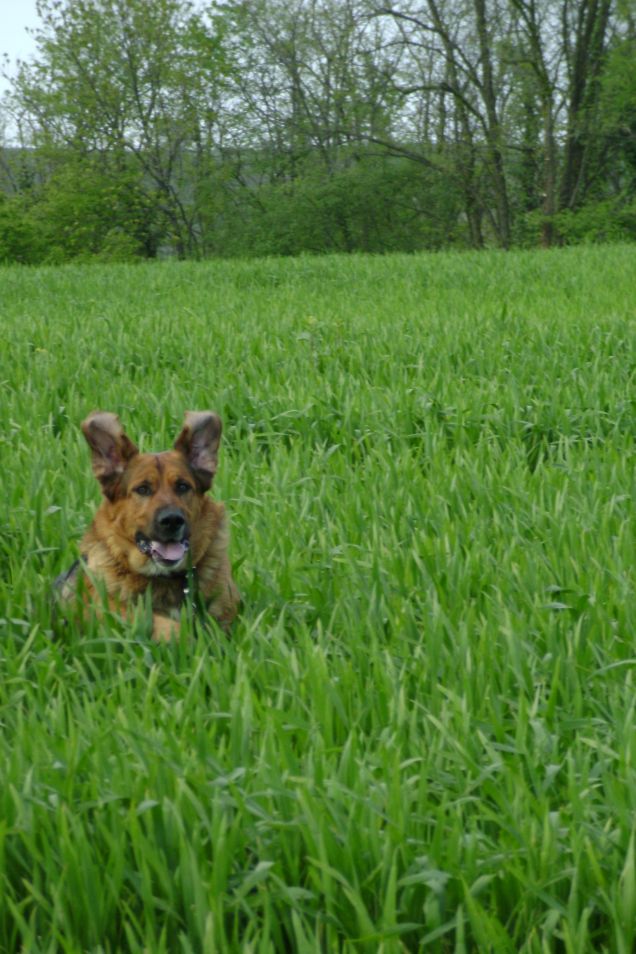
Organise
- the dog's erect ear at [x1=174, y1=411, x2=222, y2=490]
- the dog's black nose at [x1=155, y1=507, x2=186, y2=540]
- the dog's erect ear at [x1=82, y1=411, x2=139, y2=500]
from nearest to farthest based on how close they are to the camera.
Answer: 1. the dog's black nose at [x1=155, y1=507, x2=186, y2=540]
2. the dog's erect ear at [x1=82, y1=411, x2=139, y2=500]
3. the dog's erect ear at [x1=174, y1=411, x2=222, y2=490]

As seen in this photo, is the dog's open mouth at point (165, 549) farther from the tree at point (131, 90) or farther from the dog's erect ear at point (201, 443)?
the tree at point (131, 90)

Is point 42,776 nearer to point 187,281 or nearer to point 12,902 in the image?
point 12,902

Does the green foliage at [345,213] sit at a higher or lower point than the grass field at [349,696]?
higher

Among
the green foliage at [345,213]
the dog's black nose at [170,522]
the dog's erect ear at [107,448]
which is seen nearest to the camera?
the dog's black nose at [170,522]

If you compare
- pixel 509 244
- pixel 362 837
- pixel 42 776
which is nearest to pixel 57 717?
pixel 42 776

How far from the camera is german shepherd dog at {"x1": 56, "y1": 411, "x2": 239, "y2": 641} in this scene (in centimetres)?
322

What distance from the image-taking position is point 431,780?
239 centimetres

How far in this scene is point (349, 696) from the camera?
108 inches

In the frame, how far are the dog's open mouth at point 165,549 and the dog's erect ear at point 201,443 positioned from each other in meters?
0.32

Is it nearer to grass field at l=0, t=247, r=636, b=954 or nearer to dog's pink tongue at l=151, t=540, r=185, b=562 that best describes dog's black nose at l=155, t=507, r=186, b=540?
dog's pink tongue at l=151, t=540, r=185, b=562

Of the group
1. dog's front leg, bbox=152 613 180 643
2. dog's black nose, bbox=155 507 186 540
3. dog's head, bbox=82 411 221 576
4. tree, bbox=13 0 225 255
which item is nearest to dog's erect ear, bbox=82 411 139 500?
dog's head, bbox=82 411 221 576

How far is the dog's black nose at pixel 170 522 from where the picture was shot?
3.15 metres

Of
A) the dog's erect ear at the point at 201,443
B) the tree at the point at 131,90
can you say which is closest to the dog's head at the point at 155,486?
the dog's erect ear at the point at 201,443

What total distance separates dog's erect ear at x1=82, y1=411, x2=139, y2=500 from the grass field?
19.0 inches
